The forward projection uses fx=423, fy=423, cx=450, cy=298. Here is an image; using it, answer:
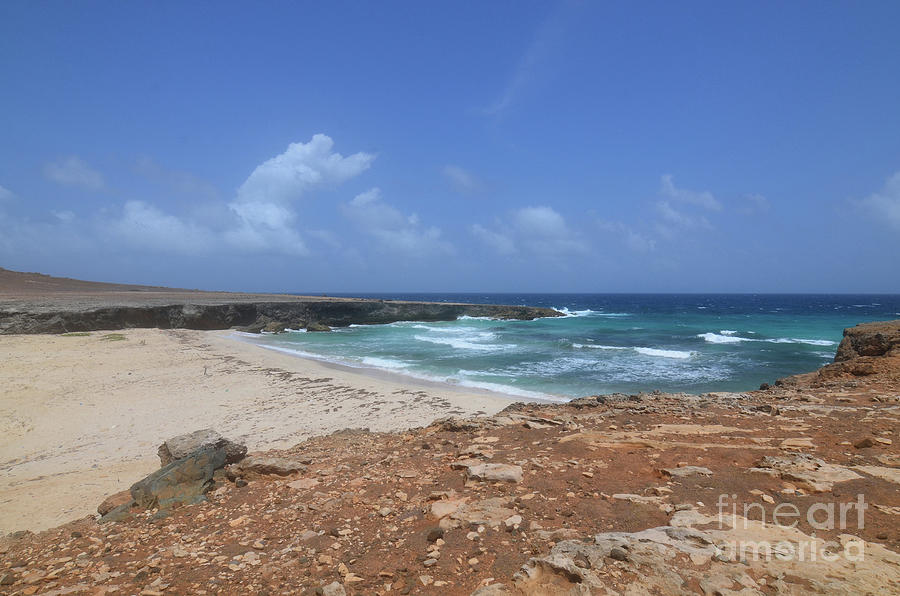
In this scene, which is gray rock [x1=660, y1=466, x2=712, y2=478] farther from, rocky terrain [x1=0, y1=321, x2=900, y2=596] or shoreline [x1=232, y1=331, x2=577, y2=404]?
shoreline [x1=232, y1=331, x2=577, y2=404]

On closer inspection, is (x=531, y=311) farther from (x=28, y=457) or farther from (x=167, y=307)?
(x=28, y=457)

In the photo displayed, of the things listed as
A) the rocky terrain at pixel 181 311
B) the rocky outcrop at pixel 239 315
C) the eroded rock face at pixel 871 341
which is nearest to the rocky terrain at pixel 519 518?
the eroded rock face at pixel 871 341

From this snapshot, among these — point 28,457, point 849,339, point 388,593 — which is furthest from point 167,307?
point 849,339

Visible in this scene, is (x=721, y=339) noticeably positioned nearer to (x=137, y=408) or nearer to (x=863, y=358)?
(x=863, y=358)

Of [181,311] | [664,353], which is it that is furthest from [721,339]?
[181,311]

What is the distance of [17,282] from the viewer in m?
55.1

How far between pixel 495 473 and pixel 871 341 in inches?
488

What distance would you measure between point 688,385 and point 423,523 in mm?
15794

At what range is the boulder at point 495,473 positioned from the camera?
4676 millimetres

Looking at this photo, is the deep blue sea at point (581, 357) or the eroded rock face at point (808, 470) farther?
the deep blue sea at point (581, 357)

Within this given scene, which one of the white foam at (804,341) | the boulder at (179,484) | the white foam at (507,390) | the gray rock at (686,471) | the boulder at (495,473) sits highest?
the gray rock at (686,471)

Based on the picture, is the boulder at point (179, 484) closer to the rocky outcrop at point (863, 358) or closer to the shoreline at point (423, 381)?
the shoreline at point (423, 381)

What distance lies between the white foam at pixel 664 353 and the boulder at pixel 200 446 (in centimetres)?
2322

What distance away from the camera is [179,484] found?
5000 millimetres
